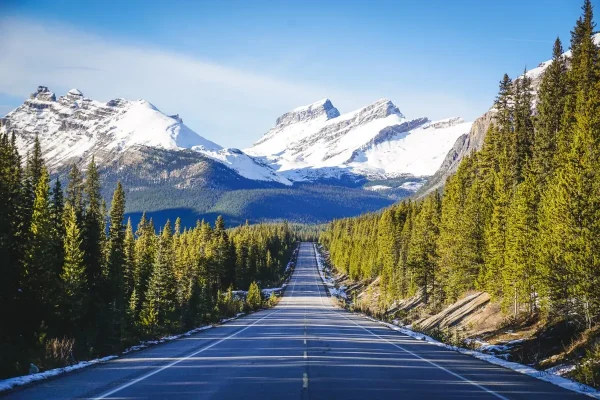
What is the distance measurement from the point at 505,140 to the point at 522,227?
2605 centimetres

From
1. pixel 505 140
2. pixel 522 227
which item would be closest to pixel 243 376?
pixel 522 227

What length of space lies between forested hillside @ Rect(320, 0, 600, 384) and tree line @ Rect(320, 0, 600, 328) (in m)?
0.07

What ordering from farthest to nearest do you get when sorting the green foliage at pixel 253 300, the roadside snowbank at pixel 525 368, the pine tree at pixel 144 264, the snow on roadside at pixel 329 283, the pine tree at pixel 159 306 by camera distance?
the snow on roadside at pixel 329 283 → the green foliage at pixel 253 300 → the pine tree at pixel 144 264 → the pine tree at pixel 159 306 → the roadside snowbank at pixel 525 368

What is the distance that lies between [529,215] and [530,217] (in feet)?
0.43

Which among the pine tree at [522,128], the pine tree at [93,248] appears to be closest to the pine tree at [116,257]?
the pine tree at [93,248]

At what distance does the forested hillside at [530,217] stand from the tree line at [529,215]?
2.9 inches

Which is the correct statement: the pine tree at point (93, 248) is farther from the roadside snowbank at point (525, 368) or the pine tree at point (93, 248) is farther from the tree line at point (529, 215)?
the tree line at point (529, 215)

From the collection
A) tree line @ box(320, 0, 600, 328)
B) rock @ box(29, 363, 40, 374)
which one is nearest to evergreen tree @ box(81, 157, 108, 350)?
rock @ box(29, 363, 40, 374)

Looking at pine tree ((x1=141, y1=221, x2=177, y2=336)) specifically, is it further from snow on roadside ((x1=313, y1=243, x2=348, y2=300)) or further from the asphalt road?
snow on roadside ((x1=313, y1=243, x2=348, y2=300))

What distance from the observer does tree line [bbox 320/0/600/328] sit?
21266 millimetres

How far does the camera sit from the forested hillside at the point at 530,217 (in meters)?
21.2

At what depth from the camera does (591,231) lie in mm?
20203

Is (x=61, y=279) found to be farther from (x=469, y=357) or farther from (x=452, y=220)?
(x=452, y=220)

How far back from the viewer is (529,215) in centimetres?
3005
